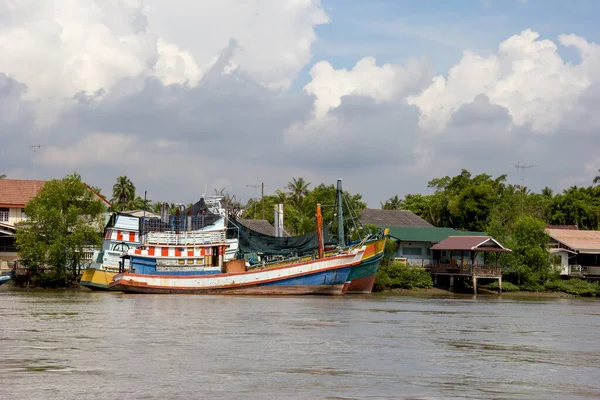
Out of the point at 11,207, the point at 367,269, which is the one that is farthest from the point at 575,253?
the point at 11,207

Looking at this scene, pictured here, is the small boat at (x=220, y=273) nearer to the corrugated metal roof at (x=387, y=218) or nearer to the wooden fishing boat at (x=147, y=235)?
the wooden fishing boat at (x=147, y=235)

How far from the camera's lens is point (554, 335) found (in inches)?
1141

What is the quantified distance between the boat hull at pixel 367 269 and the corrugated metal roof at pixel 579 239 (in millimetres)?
19322

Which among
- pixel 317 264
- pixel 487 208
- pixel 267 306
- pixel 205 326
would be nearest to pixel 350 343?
pixel 205 326

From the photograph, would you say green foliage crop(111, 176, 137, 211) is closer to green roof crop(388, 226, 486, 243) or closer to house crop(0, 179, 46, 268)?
house crop(0, 179, 46, 268)

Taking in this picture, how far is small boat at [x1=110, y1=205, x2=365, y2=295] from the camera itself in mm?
52594

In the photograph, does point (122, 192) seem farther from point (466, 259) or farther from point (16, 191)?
point (466, 259)

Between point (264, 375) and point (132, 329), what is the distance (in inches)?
405

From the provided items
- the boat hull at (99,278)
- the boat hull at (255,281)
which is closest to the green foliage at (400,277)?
the boat hull at (255,281)

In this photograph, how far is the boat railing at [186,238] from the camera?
54.7 metres

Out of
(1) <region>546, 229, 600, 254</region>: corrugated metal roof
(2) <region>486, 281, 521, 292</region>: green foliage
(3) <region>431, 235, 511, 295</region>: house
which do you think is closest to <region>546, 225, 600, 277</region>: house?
(1) <region>546, 229, 600, 254</region>: corrugated metal roof

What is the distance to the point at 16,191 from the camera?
72500 mm

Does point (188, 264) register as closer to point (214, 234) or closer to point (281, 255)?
point (214, 234)

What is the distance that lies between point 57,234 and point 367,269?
2181 cm
